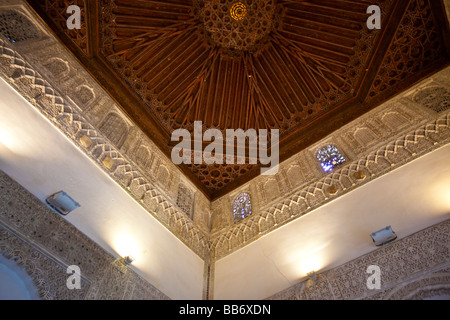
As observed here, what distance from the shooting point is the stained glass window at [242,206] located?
6582 millimetres

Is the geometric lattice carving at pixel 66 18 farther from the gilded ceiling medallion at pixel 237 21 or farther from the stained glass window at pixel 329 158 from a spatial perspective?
the stained glass window at pixel 329 158

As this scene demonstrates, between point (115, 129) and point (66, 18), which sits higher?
point (66, 18)

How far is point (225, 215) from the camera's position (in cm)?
684

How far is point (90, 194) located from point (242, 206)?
326cm

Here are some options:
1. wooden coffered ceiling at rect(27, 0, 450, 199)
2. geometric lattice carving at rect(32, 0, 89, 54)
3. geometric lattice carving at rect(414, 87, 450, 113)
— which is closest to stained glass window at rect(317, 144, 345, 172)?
wooden coffered ceiling at rect(27, 0, 450, 199)

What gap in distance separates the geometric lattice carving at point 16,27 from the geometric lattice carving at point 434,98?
22.3ft

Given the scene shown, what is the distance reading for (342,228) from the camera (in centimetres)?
493

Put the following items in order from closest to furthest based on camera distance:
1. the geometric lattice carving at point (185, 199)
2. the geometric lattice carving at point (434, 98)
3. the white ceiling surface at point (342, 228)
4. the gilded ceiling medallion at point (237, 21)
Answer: the white ceiling surface at point (342, 228), the geometric lattice carving at point (434, 98), the geometric lattice carving at point (185, 199), the gilded ceiling medallion at point (237, 21)

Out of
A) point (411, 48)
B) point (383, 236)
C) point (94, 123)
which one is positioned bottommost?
point (383, 236)

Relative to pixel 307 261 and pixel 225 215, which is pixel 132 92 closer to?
pixel 225 215

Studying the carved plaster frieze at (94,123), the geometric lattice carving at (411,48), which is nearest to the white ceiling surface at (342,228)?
the carved plaster frieze at (94,123)

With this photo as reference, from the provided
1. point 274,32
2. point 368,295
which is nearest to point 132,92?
point 274,32

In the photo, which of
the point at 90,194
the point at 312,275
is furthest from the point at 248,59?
the point at 312,275

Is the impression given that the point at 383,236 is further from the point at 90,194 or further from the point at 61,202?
the point at 61,202
